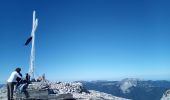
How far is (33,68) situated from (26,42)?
3.47m

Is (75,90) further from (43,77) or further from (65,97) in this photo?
(65,97)

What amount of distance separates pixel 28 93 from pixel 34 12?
1325 cm

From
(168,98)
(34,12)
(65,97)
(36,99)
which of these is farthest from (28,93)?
(168,98)

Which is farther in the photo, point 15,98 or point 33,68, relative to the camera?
point 33,68

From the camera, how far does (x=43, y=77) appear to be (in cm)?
3575

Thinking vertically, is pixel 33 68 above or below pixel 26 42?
below

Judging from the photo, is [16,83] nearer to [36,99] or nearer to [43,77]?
[36,99]

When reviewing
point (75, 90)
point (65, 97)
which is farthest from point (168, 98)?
point (65, 97)

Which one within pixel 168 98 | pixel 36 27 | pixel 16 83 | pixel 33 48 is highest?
pixel 36 27

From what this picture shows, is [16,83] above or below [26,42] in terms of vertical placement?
below

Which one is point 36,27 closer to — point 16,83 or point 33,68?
point 33,68

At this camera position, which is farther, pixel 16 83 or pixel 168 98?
pixel 168 98

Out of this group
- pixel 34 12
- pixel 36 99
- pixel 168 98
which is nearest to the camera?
pixel 36 99

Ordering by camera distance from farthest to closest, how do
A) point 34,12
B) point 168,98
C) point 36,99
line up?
point 168,98 → point 34,12 → point 36,99
